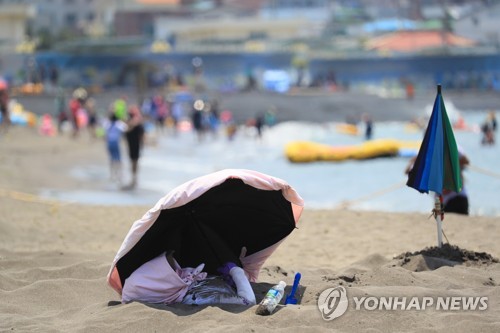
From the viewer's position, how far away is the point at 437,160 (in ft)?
33.0

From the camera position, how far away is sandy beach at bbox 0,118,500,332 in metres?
7.81

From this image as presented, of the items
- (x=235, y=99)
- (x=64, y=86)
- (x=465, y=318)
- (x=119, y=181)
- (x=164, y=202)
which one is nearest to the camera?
(x=465, y=318)

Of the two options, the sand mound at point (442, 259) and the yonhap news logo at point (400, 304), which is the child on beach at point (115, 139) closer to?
the sand mound at point (442, 259)

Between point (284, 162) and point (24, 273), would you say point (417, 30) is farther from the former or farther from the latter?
point (24, 273)

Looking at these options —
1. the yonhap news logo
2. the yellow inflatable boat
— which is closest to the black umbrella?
the yonhap news logo

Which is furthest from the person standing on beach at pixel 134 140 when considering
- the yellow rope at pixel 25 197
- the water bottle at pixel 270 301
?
the water bottle at pixel 270 301

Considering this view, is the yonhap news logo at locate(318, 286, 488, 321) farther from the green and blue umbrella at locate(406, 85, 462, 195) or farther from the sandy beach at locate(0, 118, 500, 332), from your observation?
the green and blue umbrella at locate(406, 85, 462, 195)

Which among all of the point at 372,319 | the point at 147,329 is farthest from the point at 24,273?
the point at 372,319

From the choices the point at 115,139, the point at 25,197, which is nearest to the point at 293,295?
the point at 25,197

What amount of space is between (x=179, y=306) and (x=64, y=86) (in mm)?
51938

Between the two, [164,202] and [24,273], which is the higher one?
[164,202]

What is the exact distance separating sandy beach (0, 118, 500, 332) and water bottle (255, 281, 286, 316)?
6 cm

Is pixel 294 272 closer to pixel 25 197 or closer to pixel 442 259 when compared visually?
pixel 442 259

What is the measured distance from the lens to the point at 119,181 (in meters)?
22.0
